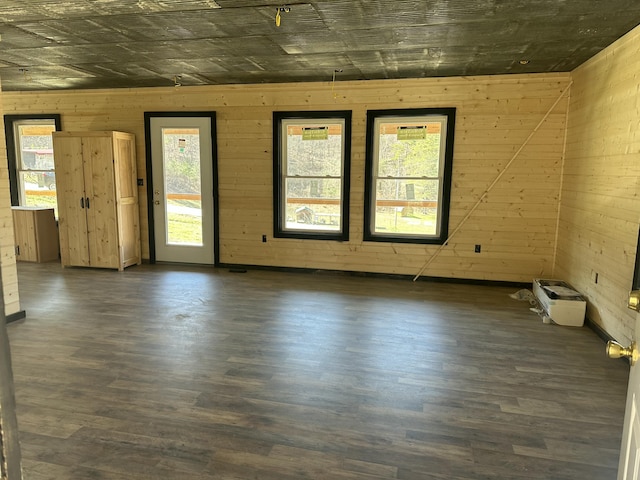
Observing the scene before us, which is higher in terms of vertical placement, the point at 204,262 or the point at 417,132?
the point at 417,132

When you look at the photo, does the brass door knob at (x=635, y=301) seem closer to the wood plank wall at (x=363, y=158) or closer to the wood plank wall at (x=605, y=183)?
the wood plank wall at (x=605, y=183)

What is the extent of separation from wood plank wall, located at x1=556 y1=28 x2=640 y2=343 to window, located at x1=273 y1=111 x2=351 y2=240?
259cm

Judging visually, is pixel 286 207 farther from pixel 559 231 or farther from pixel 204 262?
pixel 559 231

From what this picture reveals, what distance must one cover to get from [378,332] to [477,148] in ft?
9.18

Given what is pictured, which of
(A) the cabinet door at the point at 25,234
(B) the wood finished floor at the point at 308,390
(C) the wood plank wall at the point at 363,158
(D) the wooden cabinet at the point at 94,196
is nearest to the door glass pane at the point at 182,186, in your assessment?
(C) the wood plank wall at the point at 363,158

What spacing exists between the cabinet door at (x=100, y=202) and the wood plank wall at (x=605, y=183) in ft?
18.5

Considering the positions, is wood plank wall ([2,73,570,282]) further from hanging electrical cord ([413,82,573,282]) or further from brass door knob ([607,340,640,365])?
brass door knob ([607,340,640,365])

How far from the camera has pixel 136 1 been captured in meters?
2.95

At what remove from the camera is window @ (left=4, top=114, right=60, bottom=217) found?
668 centimetres

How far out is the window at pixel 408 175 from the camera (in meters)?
5.33

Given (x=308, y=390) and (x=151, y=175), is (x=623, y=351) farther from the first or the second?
(x=151, y=175)

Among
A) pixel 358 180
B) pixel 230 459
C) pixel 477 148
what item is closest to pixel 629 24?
pixel 477 148

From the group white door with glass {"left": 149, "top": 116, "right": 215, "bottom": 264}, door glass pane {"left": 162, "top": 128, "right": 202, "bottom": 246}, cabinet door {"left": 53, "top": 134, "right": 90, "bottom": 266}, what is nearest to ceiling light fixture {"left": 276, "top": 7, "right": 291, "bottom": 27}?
white door with glass {"left": 149, "top": 116, "right": 215, "bottom": 264}

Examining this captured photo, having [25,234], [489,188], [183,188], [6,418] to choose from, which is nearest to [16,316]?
[183,188]
